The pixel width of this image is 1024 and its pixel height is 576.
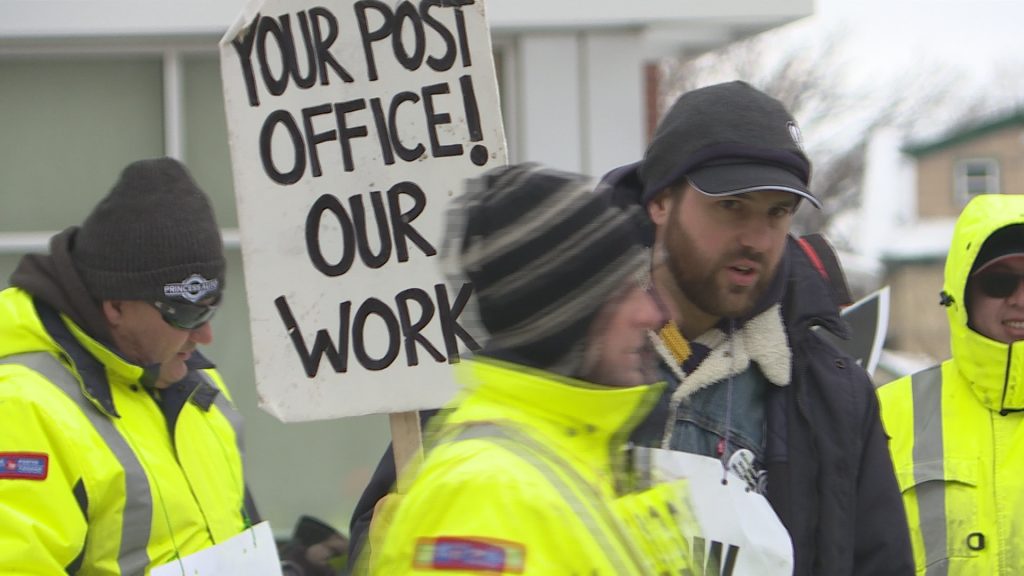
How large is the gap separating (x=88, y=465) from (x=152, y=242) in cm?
57

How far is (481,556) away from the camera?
175 cm

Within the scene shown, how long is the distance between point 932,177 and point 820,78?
21.3 meters

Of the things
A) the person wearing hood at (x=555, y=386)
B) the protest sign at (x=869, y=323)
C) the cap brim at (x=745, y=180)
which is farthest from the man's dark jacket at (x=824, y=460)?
the protest sign at (x=869, y=323)

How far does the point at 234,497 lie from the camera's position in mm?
3646

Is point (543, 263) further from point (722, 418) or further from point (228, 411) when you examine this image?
point (228, 411)

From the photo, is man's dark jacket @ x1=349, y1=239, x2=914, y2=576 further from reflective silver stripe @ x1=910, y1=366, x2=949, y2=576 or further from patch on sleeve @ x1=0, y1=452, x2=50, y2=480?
reflective silver stripe @ x1=910, y1=366, x2=949, y2=576

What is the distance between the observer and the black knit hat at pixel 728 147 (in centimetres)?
276

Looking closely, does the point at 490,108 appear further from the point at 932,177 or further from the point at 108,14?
the point at 932,177

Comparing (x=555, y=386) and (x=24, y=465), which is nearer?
(x=555, y=386)

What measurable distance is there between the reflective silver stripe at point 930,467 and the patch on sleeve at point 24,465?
1989mm

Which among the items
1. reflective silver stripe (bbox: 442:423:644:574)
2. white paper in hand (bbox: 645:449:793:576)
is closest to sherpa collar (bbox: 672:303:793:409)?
white paper in hand (bbox: 645:449:793:576)

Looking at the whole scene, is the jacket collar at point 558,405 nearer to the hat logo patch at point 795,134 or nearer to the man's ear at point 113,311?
the hat logo patch at point 795,134

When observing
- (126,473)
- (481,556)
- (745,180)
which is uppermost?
(745,180)

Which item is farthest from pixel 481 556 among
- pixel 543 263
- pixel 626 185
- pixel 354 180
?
pixel 354 180
